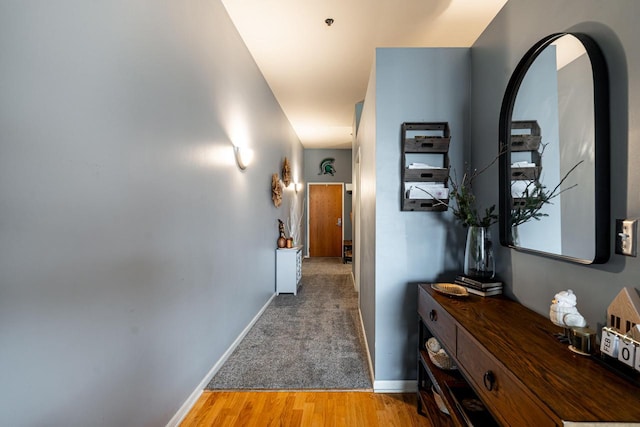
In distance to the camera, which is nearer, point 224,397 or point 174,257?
point 174,257

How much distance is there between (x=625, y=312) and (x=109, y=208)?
1776 mm

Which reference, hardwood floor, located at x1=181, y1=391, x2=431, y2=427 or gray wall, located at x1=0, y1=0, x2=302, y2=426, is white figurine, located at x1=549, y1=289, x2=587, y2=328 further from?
gray wall, located at x1=0, y1=0, x2=302, y2=426

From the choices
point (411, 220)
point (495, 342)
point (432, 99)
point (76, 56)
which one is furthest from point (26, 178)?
point (432, 99)

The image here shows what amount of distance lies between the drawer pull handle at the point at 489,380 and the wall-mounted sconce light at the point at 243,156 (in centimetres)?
228

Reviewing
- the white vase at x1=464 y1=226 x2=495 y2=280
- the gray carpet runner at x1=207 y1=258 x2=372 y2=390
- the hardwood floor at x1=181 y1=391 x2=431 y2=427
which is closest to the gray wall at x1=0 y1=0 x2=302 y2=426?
the hardwood floor at x1=181 y1=391 x2=431 y2=427

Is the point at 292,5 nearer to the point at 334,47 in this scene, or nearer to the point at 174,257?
the point at 334,47

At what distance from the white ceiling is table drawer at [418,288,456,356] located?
216cm

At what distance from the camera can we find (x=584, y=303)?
0.99 m

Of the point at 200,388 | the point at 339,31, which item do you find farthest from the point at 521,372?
the point at 339,31

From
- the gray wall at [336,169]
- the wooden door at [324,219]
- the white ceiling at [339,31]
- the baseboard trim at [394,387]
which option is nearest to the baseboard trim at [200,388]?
the baseboard trim at [394,387]

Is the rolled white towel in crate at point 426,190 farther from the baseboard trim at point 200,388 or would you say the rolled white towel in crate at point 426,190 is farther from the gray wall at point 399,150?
the baseboard trim at point 200,388

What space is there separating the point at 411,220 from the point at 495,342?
0.97 metres

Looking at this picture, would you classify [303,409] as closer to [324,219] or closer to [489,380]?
[489,380]

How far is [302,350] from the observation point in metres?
2.37
